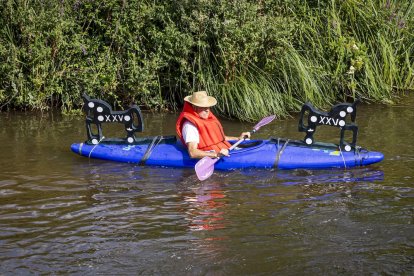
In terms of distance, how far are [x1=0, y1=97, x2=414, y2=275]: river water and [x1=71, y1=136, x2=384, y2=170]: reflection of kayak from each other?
0.35 feet

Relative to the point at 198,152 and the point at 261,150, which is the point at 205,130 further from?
the point at 261,150

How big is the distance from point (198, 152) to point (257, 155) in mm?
648

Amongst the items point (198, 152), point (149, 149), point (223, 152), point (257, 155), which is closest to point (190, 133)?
point (198, 152)

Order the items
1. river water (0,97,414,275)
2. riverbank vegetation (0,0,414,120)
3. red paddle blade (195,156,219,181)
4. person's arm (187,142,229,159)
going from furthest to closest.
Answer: riverbank vegetation (0,0,414,120)
person's arm (187,142,229,159)
red paddle blade (195,156,219,181)
river water (0,97,414,275)

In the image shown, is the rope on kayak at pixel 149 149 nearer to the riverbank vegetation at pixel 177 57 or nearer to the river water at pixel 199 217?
the river water at pixel 199 217

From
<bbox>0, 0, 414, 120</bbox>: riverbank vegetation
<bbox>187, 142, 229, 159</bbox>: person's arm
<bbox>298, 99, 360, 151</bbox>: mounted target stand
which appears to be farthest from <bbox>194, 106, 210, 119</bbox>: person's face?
<bbox>0, 0, 414, 120</bbox>: riverbank vegetation

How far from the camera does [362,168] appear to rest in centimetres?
805

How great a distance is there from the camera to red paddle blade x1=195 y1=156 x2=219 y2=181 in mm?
7660

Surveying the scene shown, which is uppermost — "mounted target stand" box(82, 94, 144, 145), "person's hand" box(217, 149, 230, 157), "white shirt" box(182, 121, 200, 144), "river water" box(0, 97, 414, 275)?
"mounted target stand" box(82, 94, 144, 145)

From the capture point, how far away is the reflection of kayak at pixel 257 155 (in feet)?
26.3

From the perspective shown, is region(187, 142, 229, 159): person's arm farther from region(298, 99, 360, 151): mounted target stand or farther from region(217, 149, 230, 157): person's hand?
region(298, 99, 360, 151): mounted target stand

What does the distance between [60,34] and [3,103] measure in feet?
4.28

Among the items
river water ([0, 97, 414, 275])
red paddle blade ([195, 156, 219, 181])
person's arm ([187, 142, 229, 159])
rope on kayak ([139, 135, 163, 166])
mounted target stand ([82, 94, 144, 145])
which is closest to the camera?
river water ([0, 97, 414, 275])

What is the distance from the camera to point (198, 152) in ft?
26.0
